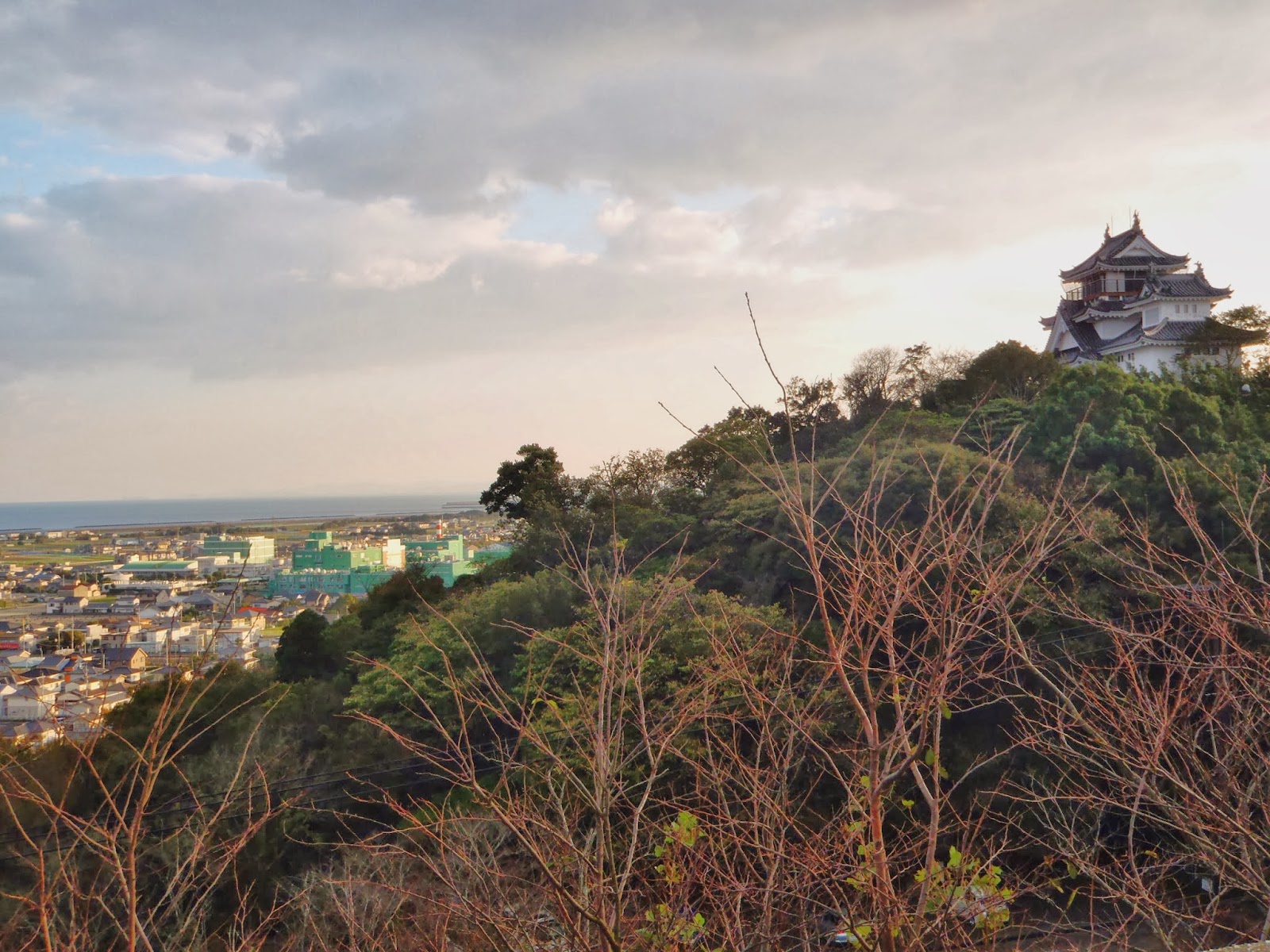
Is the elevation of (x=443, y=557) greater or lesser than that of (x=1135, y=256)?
lesser

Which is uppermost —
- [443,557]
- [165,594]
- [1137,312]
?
[1137,312]

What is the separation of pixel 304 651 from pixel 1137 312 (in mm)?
19826

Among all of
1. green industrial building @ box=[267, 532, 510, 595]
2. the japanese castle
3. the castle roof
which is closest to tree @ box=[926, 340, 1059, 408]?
the japanese castle

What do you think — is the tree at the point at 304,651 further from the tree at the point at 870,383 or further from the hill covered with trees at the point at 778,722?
the tree at the point at 870,383

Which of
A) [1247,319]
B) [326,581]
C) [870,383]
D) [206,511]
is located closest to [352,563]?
[326,581]

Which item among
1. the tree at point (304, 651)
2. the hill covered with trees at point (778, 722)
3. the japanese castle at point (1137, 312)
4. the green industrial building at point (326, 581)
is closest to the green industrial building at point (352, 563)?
the green industrial building at point (326, 581)

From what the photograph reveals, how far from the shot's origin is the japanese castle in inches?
800

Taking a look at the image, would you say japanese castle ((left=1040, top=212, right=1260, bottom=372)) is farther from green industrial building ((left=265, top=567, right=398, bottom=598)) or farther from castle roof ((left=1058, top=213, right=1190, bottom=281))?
green industrial building ((left=265, top=567, right=398, bottom=598))

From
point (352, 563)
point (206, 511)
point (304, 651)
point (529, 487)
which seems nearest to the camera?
point (304, 651)

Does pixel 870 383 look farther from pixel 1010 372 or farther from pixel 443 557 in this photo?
pixel 443 557

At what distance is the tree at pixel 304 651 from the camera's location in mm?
17594

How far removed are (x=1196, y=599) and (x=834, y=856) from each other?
1243 millimetres

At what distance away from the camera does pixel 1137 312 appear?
72.5 feet

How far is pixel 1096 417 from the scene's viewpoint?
14.8 metres
